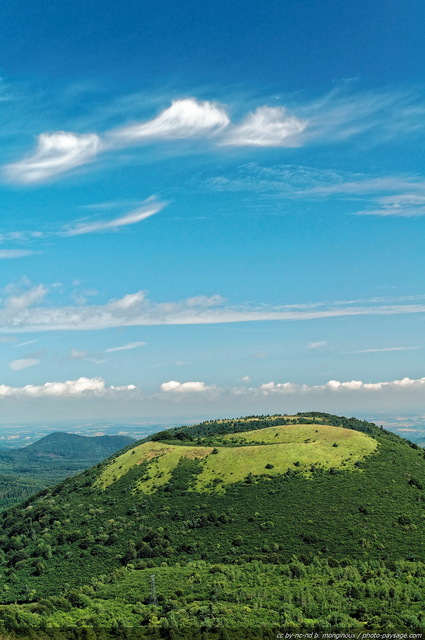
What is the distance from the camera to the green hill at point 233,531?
282 feet

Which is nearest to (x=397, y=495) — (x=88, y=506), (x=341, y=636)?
(x=341, y=636)

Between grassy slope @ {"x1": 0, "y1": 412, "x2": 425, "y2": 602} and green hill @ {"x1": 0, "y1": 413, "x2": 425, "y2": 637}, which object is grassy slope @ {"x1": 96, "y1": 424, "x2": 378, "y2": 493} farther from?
grassy slope @ {"x1": 0, "y1": 412, "x2": 425, "y2": 602}

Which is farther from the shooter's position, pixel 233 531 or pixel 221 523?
pixel 221 523

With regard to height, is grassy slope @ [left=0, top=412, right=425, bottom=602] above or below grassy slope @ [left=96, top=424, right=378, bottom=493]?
below

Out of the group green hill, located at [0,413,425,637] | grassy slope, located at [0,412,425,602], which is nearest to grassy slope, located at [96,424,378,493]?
green hill, located at [0,413,425,637]

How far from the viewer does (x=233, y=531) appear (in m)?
119

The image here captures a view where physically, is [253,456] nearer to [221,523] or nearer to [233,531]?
[221,523]

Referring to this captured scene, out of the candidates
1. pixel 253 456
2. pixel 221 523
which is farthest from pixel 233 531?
pixel 253 456

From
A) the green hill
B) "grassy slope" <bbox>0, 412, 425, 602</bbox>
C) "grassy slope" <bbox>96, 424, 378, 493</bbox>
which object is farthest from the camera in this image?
"grassy slope" <bbox>96, 424, 378, 493</bbox>

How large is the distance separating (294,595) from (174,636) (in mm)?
24284

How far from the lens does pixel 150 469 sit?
6171 inches

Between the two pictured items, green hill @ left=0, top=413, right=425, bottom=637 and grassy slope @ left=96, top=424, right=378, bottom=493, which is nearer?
green hill @ left=0, top=413, right=425, bottom=637

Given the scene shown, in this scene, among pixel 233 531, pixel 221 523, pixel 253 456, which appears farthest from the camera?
pixel 253 456

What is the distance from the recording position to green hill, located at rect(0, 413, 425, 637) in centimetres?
8588
